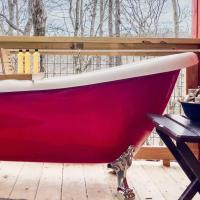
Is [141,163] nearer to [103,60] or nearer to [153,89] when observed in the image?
[103,60]

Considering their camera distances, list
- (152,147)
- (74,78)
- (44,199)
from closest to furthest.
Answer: (74,78), (44,199), (152,147)

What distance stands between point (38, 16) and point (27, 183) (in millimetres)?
1905

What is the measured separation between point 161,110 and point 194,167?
752 mm

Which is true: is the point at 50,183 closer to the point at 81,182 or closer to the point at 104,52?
the point at 81,182

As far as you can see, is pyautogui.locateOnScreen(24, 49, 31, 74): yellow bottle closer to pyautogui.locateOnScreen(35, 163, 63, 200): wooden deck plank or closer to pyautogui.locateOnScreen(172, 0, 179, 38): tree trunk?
pyautogui.locateOnScreen(35, 163, 63, 200): wooden deck plank

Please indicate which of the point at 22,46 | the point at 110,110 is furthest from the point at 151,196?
the point at 22,46

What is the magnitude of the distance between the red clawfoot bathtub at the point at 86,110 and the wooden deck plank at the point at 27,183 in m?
0.27

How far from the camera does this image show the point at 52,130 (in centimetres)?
191

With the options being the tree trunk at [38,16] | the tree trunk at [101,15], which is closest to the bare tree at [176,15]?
the tree trunk at [101,15]

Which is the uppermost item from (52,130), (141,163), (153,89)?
(153,89)

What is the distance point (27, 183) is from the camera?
93.1 inches

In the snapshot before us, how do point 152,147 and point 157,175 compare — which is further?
point 152,147

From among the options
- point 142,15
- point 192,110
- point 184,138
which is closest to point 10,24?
point 142,15

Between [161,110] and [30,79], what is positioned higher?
[30,79]
